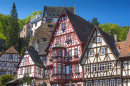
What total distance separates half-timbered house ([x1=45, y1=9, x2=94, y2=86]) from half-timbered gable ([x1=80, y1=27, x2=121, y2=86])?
1.98 meters

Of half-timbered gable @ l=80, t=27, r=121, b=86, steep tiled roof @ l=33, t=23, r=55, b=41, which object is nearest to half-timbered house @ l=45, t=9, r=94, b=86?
half-timbered gable @ l=80, t=27, r=121, b=86

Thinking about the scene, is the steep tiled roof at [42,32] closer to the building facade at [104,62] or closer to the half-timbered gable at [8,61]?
the half-timbered gable at [8,61]

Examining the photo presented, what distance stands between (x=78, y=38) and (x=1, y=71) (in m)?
31.6

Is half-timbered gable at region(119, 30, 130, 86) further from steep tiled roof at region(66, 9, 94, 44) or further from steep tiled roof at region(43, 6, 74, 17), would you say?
steep tiled roof at region(43, 6, 74, 17)

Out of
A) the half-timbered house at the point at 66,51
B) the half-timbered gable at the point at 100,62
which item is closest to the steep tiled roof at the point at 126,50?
the half-timbered gable at the point at 100,62

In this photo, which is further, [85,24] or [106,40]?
[85,24]

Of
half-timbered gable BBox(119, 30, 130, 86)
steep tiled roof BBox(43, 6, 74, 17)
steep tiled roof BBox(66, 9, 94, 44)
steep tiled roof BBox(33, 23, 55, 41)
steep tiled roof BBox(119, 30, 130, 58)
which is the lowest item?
half-timbered gable BBox(119, 30, 130, 86)

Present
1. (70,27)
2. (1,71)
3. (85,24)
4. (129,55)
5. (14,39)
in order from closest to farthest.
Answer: (129,55)
(70,27)
(85,24)
(1,71)
(14,39)

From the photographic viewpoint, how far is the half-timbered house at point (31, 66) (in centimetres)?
5222

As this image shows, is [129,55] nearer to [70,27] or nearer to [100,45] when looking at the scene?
[100,45]

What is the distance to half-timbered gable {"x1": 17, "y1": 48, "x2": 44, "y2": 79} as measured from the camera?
52291 millimetres

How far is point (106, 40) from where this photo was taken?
4303 centimetres

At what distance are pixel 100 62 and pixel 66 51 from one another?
321 inches

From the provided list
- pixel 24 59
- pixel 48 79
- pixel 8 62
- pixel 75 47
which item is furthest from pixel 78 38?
pixel 8 62
